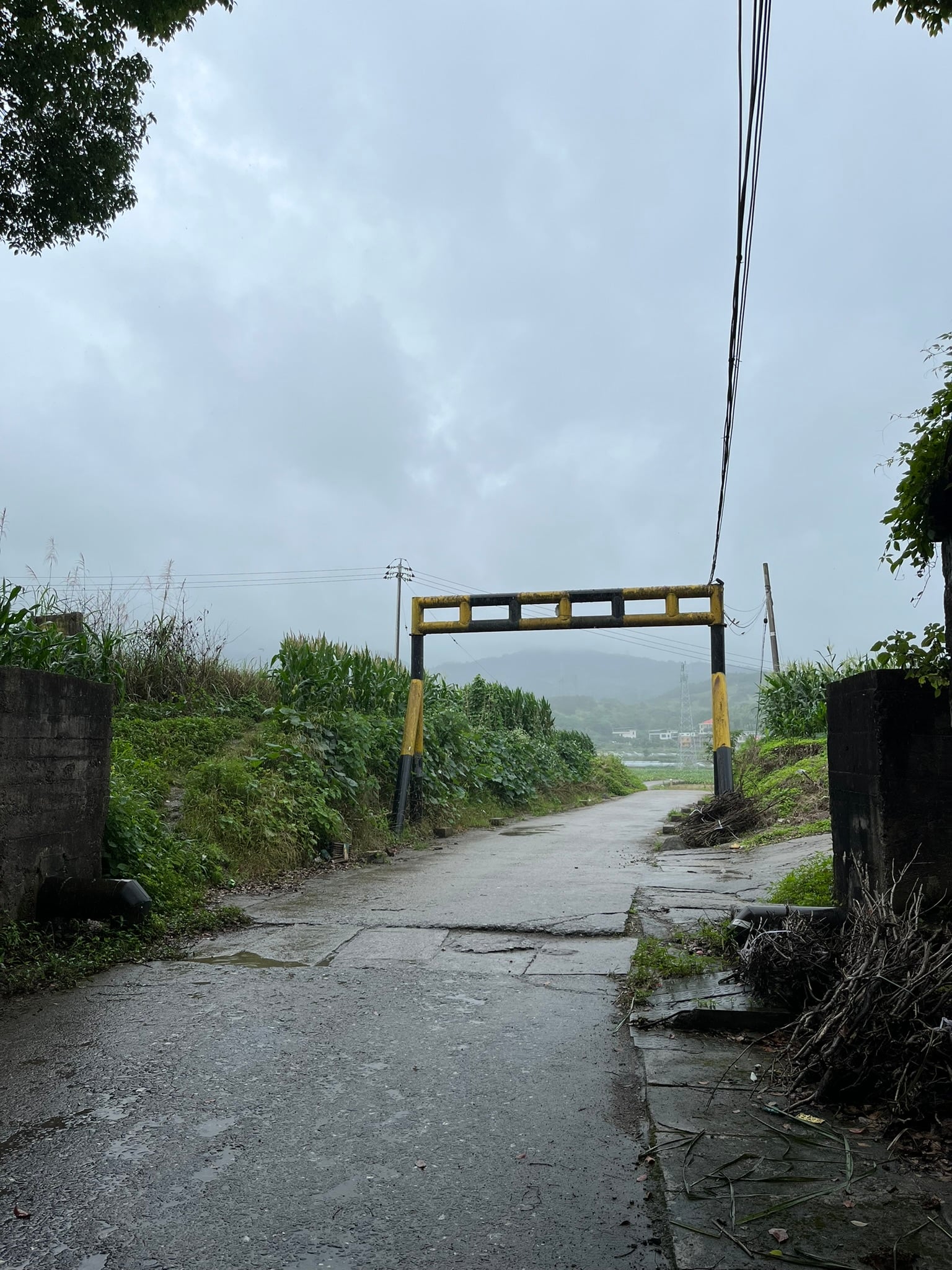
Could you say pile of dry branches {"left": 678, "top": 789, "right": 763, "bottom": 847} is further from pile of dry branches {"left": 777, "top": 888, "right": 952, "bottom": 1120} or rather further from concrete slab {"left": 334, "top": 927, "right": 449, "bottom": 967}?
pile of dry branches {"left": 777, "top": 888, "right": 952, "bottom": 1120}

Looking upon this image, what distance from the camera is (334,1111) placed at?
2992 mm

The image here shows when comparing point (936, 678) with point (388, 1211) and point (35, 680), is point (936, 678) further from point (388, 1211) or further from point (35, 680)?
point (35, 680)

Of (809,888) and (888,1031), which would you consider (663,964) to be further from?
(888,1031)

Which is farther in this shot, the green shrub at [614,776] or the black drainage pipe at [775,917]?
the green shrub at [614,776]

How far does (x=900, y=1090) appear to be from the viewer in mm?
2797

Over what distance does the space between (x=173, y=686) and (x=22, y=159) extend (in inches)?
240

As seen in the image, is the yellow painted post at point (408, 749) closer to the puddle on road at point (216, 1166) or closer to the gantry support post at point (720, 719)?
the gantry support post at point (720, 719)

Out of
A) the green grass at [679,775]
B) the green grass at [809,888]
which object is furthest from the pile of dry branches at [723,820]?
the green grass at [679,775]

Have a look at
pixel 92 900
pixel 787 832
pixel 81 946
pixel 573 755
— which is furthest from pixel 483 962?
pixel 573 755

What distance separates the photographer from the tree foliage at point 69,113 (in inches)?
302

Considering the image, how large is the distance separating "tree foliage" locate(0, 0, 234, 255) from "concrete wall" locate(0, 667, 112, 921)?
5.73m

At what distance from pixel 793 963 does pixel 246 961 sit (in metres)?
3.00

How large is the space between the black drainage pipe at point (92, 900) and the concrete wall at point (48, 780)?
0.26 ft

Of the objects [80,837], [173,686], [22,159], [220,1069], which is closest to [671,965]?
[220,1069]
